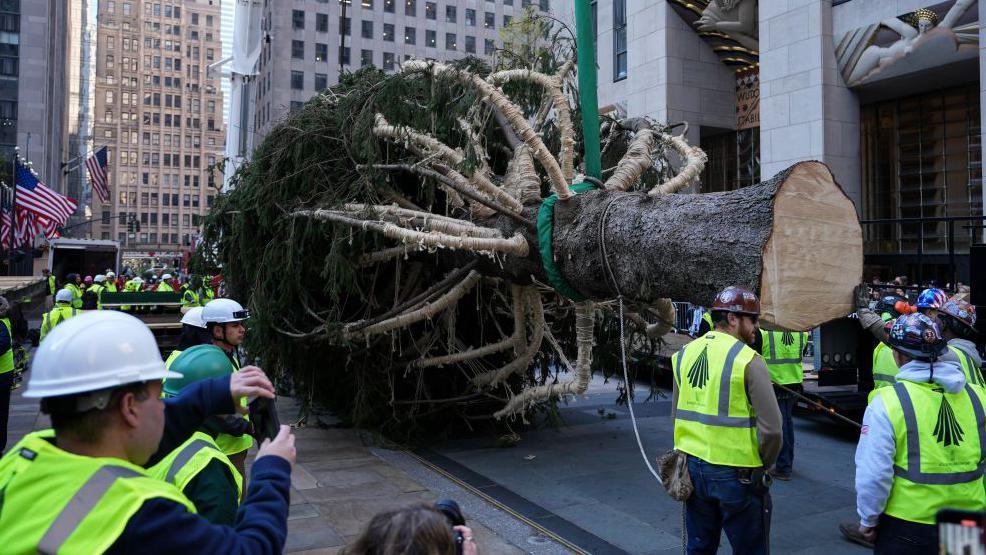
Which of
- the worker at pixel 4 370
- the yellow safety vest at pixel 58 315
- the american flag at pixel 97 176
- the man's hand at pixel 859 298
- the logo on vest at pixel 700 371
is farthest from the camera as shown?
the american flag at pixel 97 176

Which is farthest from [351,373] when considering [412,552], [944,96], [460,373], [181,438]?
[944,96]

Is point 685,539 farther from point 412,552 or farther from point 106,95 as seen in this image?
point 106,95

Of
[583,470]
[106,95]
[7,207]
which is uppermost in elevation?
[106,95]

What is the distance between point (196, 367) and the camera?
357 centimetres

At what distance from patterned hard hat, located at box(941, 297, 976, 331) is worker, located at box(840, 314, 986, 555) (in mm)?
2686

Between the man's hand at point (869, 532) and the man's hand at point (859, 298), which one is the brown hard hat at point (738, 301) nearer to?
the man's hand at point (859, 298)

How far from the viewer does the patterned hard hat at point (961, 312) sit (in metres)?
5.74

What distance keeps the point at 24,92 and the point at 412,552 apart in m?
70.1

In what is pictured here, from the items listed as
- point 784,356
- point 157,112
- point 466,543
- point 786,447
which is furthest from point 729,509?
point 157,112

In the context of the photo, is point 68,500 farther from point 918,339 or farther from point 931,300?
point 931,300

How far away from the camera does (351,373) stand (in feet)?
27.6

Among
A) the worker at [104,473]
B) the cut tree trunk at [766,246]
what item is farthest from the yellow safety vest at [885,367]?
the worker at [104,473]

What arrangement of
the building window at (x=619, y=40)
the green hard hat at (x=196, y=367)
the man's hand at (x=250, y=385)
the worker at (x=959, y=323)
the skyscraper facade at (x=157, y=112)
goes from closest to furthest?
the man's hand at (x=250, y=385)
the green hard hat at (x=196, y=367)
the worker at (x=959, y=323)
the building window at (x=619, y=40)
the skyscraper facade at (x=157, y=112)

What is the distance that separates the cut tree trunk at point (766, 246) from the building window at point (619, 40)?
69.8 feet
